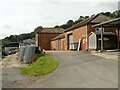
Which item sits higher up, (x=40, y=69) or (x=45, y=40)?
(x=45, y=40)

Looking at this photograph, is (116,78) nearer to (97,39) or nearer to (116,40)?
(97,39)

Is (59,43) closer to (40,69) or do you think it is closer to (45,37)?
(45,37)

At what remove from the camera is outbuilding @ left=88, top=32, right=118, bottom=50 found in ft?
140

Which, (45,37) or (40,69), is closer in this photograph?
(40,69)

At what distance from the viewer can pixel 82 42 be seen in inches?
2005

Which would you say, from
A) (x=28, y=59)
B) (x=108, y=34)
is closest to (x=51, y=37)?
→ (x=108, y=34)

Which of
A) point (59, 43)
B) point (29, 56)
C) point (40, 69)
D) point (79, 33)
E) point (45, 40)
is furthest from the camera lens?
point (45, 40)

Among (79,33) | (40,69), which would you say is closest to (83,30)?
(79,33)

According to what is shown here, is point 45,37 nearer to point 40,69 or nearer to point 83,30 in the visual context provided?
point 83,30

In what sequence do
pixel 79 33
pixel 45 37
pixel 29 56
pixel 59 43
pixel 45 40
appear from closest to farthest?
pixel 29 56 → pixel 79 33 → pixel 59 43 → pixel 45 40 → pixel 45 37

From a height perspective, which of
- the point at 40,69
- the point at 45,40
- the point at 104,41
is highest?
the point at 45,40

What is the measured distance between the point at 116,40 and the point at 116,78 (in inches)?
1285

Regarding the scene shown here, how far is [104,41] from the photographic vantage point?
44.4 meters

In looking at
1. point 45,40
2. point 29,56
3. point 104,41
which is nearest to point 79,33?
point 104,41
